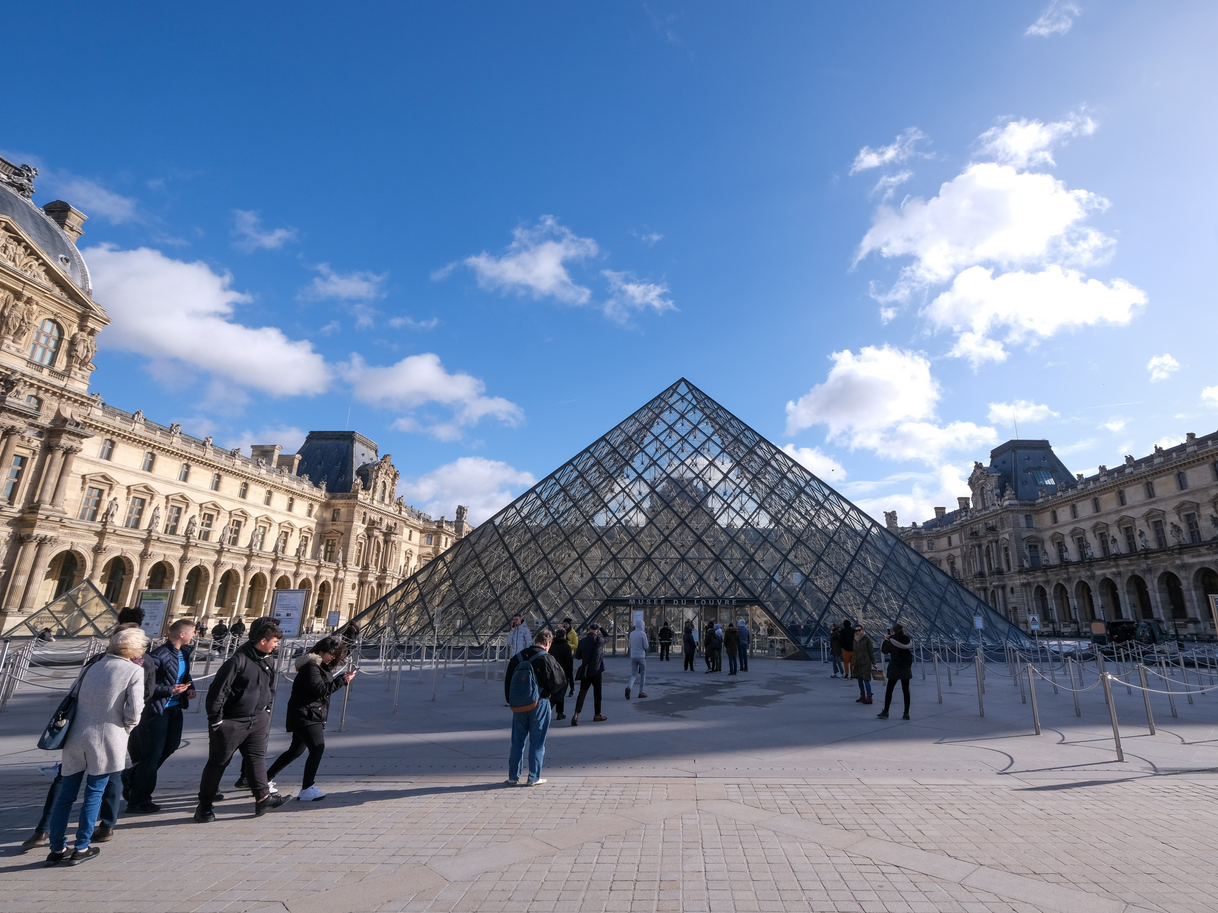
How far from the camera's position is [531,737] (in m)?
5.14

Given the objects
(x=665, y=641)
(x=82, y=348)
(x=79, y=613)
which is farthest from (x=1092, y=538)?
(x=82, y=348)

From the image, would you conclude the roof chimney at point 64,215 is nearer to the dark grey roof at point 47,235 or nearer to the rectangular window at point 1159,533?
the dark grey roof at point 47,235

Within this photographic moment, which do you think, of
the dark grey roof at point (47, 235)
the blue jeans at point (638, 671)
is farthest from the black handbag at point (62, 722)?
the dark grey roof at point (47, 235)

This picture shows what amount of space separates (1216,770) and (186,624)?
9.66m

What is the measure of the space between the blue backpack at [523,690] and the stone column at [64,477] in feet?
126

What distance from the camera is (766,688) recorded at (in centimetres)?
1143

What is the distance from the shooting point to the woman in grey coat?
3.45 m

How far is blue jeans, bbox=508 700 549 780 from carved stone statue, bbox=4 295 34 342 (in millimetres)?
38436

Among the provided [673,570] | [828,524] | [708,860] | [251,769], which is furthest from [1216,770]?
[828,524]

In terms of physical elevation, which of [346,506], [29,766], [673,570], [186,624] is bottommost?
[29,766]

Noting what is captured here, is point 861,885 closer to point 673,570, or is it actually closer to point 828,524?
point 673,570

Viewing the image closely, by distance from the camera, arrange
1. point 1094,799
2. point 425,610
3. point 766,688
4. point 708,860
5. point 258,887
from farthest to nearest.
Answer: point 425,610, point 766,688, point 1094,799, point 708,860, point 258,887

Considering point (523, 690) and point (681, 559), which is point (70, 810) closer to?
point (523, 690)

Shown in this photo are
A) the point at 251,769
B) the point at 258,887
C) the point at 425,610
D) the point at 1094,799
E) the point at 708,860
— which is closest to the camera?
the point at 258,887
